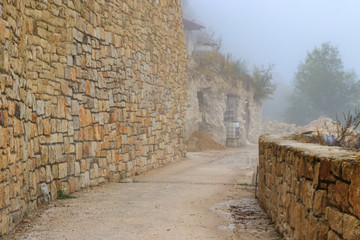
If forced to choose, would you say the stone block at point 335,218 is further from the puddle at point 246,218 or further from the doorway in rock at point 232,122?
the doorway in rock at point 232,122

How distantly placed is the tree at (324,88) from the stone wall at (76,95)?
33232 millimetres

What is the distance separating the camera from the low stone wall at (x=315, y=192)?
2.51 m

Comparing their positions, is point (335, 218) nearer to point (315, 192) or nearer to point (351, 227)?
point (351, 227)

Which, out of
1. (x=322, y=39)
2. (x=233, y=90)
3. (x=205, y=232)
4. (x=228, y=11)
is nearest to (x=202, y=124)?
(x=233, y=90)

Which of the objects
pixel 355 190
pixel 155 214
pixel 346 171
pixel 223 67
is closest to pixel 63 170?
pixel 155 214

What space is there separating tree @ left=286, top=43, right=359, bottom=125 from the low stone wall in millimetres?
39531

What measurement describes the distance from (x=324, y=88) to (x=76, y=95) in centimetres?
3871

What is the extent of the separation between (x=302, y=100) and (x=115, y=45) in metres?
39.0

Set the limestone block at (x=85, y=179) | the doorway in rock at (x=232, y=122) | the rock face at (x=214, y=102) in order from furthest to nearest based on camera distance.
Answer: the doorway in rock at (x=232, y=122), the rock face at (x=214, y=102), the limestone block at (x=85, y=179)

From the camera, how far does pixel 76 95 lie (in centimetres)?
725

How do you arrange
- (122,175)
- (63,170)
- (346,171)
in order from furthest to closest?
(122,175), (63,170), (346,171)

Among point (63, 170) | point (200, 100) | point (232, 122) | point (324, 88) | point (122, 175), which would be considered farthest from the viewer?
point (324, 88)

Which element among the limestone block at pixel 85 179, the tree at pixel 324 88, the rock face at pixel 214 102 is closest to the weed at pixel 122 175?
the limestone block at pixel 85 179

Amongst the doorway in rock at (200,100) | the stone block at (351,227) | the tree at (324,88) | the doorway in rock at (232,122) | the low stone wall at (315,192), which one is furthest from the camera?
the tree at (324,88)
